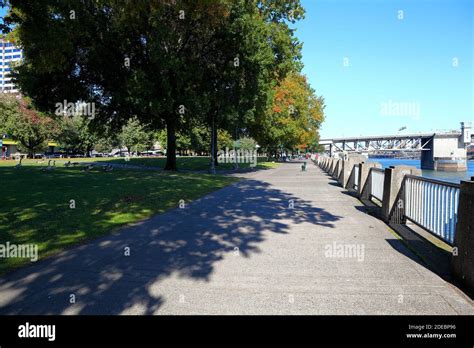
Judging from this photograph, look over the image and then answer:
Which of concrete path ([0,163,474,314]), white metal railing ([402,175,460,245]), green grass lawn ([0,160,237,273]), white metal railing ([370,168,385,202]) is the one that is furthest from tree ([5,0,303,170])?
concrete path ([0,163,474,314])

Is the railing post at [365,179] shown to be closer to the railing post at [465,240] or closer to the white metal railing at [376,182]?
the white metal railing at [376,182]

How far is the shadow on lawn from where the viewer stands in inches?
141

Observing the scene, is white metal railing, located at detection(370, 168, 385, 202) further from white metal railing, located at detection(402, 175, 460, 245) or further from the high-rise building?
the high-rise building

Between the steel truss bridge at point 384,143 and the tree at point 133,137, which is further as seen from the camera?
the steel truss bridge at point 384,143

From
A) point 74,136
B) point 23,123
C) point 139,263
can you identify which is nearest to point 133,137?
point 74,136

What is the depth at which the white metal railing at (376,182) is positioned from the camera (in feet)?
32.6

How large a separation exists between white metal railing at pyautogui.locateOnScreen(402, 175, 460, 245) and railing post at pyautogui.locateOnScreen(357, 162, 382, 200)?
3943mm

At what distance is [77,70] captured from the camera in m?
22.0

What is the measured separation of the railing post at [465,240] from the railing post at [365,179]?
7.33 m

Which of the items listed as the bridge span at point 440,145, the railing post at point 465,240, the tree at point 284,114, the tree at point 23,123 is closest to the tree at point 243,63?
the tree at point 284,114

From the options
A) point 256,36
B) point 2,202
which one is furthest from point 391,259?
point 256,36

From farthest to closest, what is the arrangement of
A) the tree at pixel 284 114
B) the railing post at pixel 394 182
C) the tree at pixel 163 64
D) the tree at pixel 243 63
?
1. the tree at pixel 284 114
2. the tree at pixel 243 63
3. the tree at pixel 163 64
4. the railing post at pixel 394 182
